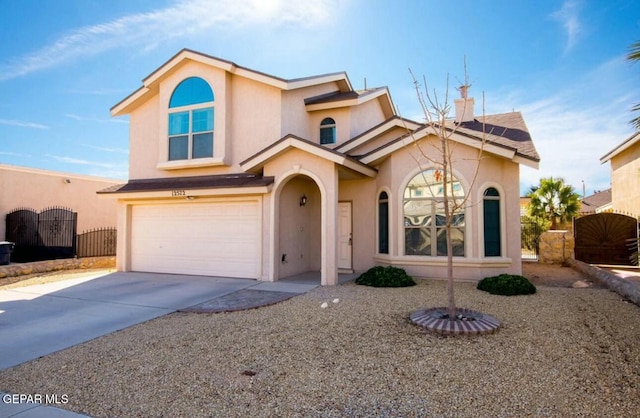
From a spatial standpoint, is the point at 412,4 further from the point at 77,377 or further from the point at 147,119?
the point at 77,377

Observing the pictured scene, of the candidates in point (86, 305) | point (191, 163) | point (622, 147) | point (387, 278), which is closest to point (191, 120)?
point (191, 163)

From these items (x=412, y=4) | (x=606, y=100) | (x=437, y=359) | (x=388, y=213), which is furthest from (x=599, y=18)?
(x=437, y=359)

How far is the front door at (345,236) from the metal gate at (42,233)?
456 inches

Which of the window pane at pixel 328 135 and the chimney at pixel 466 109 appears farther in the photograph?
the window pane at pixel 328 135

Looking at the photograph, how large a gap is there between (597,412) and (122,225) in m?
14.9

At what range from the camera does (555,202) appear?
21.4 metres

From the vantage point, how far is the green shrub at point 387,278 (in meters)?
10.3

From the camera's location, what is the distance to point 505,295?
9094 millimetres

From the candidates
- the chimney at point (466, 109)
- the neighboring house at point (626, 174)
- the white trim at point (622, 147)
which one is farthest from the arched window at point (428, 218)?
the white trim at point (622, 147)

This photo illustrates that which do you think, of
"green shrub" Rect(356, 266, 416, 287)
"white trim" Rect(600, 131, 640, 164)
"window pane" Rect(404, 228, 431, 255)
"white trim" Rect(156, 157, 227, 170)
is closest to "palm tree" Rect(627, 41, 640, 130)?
"window pane" Rect(404, 228, 431, 255)

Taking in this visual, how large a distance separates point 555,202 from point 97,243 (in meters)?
24.7

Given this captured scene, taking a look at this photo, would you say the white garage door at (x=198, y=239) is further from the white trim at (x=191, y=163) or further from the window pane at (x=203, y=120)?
the window pane at (x=203, y=120)

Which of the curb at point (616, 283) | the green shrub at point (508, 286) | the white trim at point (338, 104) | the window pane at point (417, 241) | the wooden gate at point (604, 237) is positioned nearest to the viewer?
the curb at point (616, 283)

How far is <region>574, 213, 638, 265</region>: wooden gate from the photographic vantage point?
1455cm
